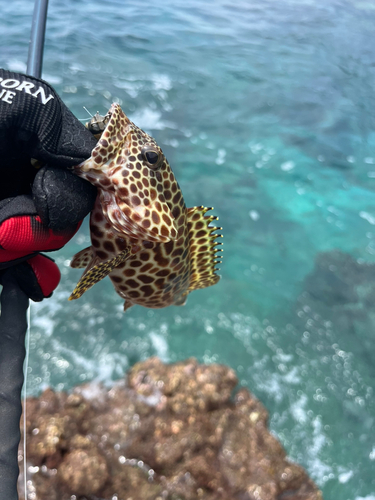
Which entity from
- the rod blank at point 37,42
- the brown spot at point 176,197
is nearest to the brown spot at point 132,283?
the brown spot at point 176,197

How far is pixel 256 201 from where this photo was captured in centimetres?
1104

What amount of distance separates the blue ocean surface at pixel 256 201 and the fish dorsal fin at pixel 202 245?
368 cm

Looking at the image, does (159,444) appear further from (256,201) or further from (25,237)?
(256,201)

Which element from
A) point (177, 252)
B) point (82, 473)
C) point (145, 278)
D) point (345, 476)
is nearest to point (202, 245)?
point (177, 252)

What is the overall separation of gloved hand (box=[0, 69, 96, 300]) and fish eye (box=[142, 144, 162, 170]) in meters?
0.37

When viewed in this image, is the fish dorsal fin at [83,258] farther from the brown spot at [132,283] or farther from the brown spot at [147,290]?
the brown spot at [147,290]

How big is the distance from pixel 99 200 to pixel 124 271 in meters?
0.64

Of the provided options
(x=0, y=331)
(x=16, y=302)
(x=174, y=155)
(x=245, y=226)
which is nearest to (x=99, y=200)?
(x=16, y=302)

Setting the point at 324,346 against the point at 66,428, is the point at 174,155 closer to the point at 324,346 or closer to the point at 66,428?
the point at 324,346

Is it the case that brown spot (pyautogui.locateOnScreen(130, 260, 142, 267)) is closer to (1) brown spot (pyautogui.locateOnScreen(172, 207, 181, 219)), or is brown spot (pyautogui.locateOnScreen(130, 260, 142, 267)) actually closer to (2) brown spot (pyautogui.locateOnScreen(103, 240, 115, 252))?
(2) brown spot (pyautogui.locateOnScreen(103, 240, 115, 252))

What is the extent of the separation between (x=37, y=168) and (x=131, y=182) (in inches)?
21.2

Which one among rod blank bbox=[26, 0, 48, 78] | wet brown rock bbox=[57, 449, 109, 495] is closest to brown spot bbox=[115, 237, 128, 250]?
rod blank bbox=[26, 0, 48, 78]

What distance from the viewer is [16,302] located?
2.15m

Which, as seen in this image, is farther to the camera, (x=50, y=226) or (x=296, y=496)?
(x=296, y=496)
